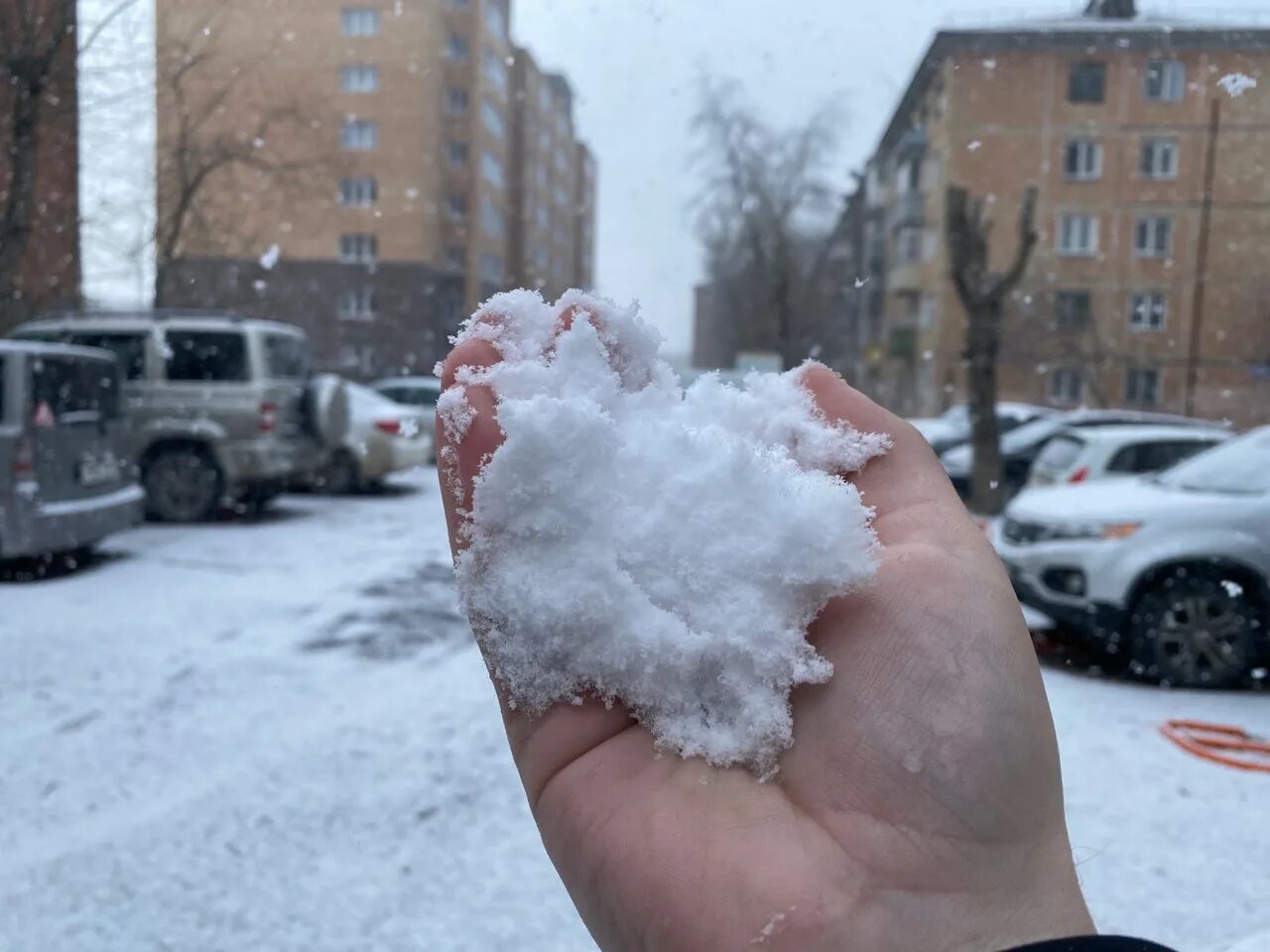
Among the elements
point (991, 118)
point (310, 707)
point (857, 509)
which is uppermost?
point (991, 118)

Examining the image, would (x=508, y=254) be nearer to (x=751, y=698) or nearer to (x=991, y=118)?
(x=991, y=118)

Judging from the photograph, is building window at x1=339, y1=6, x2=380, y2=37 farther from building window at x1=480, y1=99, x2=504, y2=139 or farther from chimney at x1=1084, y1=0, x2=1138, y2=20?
chimney at x1=1084, y1=0, x2=1138, y2=20

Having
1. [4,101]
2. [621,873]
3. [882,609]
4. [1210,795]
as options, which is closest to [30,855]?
[621,873]

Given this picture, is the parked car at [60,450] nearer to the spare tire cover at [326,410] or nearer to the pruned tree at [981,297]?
the spare tire cover at [326,410]

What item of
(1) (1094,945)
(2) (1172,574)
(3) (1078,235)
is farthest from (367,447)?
(1) (1094,945)

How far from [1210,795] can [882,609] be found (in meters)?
2.76

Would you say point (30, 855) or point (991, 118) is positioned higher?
point (991, 118)

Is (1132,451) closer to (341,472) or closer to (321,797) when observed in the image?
(321,797)

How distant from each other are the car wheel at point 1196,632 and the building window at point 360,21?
5.11m

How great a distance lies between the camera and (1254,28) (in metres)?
3.98

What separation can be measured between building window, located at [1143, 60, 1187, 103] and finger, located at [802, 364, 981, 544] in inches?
195

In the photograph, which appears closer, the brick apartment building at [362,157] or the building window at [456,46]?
the brick apartment building at [362,157]

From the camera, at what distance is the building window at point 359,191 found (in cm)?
863

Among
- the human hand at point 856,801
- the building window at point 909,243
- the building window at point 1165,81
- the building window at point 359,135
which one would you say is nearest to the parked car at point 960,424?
the building window at point 909,243
